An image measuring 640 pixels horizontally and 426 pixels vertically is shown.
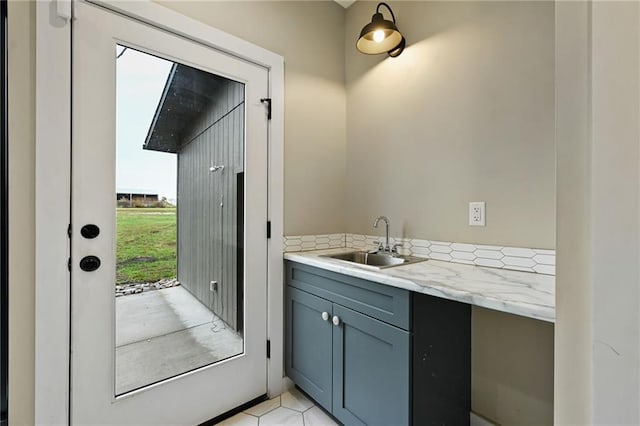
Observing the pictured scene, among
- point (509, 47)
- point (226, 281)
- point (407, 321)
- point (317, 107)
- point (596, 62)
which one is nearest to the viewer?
point (596, 62)

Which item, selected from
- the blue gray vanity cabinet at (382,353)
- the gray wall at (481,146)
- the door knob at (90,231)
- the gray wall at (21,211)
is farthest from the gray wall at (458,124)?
the gray wall at (21,211)

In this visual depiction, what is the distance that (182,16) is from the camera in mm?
1541

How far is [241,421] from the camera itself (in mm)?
1650

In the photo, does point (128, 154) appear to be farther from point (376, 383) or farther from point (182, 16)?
point (376, 383)

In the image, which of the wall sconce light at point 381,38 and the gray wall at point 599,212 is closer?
the gray wall at point 599,212

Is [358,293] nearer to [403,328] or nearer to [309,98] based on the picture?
[403,328]

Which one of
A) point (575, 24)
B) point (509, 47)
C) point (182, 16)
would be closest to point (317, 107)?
point (182, 16)

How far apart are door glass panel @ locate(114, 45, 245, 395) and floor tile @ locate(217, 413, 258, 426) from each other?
0.33 meters

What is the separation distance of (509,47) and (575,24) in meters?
1.37

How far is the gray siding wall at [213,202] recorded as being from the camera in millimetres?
1640

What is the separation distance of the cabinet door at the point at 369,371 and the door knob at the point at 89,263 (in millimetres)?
1127

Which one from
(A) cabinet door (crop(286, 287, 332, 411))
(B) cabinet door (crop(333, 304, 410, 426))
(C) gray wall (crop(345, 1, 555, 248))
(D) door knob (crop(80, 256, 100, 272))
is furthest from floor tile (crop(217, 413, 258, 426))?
(C) gray wall (crop(345, 1, 555, 248))

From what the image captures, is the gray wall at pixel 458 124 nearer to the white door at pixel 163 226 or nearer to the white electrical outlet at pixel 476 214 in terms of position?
the white electrical outlet at pixel 476 214

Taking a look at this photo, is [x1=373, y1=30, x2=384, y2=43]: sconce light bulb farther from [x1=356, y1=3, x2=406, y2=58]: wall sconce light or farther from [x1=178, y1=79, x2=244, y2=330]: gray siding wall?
[x1=178, y1=79, x2=244, y2=330]: gray siding wall
